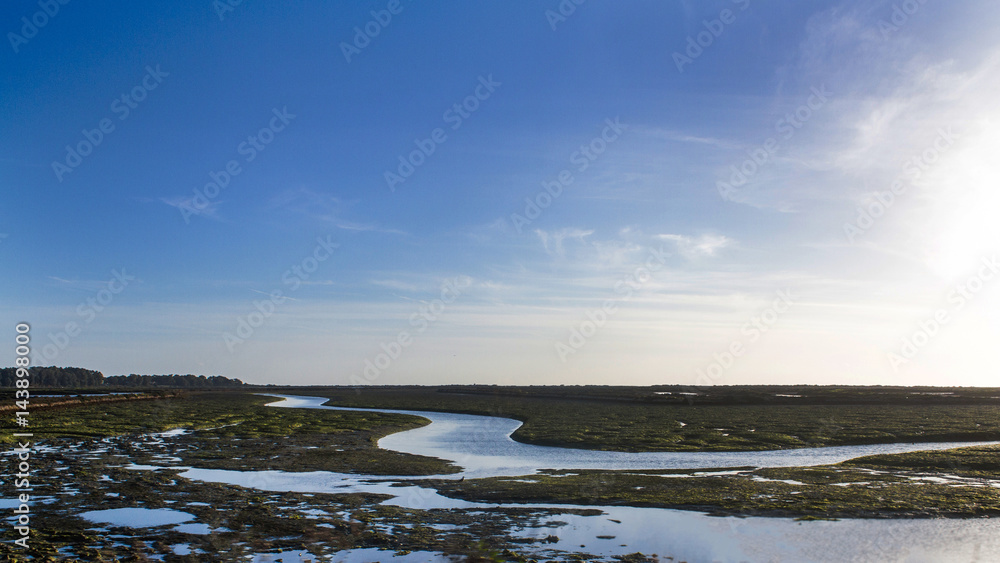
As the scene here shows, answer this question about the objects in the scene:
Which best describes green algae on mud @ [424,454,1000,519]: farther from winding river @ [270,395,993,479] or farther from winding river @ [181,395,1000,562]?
winding river @ [270,395,993,479]

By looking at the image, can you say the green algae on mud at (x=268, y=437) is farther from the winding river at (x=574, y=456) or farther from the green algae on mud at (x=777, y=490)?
the green algae on mud at (x=777, y=490)

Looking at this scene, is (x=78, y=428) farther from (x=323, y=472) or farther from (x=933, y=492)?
(x=933, y=492)

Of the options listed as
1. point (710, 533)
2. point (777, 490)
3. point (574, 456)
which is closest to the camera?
point (710, 533)

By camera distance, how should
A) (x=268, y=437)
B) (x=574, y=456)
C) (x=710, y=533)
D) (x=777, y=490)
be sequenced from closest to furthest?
(x=710, y=533) < (x=777, y=490) < (x=574, y=456) < (x=268, y=437)

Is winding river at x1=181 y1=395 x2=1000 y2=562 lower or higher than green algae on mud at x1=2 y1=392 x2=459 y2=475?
higher

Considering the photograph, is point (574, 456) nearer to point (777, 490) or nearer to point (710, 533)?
point (777, 490)

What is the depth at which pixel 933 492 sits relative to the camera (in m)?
21.0

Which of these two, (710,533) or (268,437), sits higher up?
(710,533)

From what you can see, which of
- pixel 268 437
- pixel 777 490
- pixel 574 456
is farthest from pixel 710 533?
pixel 268 437

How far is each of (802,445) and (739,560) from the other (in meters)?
26.0

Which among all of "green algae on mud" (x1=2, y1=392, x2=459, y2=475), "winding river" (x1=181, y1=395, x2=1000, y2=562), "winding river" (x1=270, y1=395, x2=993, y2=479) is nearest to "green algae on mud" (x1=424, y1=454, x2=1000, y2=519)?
"winding river" (x1=181, y1=395, x2=1000, y2=562)

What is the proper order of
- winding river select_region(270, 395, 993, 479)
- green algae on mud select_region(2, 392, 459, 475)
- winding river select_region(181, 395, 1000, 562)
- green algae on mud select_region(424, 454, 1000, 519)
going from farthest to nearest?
winding river select_region(270, 395, 993, 479), green algae on mud select_region(2, 392, 459, 475), green algae on mud select_region(424, 454, 1000, 519), winding river select_region(181, 395, 1000, 562)

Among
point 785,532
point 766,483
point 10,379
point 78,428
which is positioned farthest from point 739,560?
point 10,379

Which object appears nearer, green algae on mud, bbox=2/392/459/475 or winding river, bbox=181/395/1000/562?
winding river, bbox=181/395/1000/562
